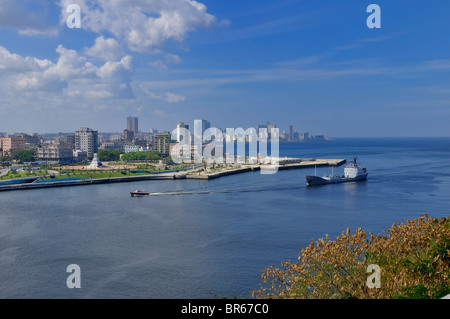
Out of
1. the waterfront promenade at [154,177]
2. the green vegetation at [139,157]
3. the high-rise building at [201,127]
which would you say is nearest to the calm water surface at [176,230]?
the waterfront promenade at [154,177]

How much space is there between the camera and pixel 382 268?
621cm

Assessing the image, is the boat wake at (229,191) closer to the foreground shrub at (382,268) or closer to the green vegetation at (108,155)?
the foreground shrub at (382,268)

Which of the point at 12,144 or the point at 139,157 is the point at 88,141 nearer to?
the point at 12,144

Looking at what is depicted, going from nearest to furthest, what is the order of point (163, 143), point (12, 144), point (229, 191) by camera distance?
point (229, 191), point (163, 143), point (12, 144)

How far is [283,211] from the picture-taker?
62.8ft

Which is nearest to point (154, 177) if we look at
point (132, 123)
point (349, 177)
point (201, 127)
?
point (349, 177)

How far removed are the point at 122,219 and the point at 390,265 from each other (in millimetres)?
13517

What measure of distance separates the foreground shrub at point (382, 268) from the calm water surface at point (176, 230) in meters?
3.56

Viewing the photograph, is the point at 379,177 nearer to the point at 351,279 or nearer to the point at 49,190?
the point at 49,190

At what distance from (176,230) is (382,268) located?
34.0ft

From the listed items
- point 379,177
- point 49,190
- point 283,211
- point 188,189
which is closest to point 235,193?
point 188,189

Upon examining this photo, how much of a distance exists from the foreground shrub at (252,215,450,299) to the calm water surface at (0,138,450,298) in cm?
356

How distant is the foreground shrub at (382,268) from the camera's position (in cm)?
543

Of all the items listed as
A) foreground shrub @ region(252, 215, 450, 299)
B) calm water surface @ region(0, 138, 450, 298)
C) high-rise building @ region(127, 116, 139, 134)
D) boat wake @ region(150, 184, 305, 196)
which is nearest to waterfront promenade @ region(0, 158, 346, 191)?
calm water surface @ region(0, 138, 450, 298)
